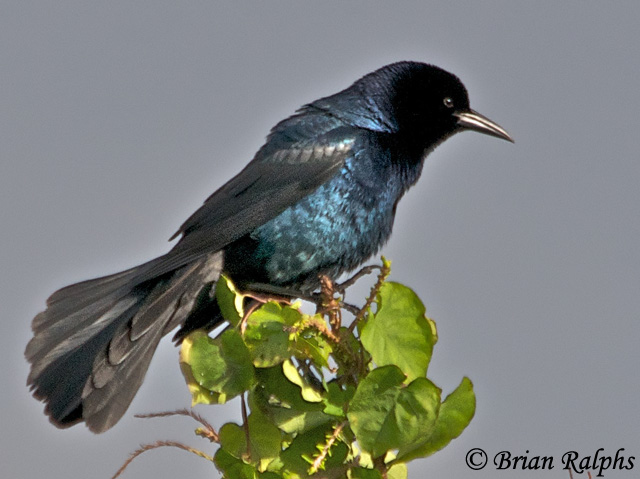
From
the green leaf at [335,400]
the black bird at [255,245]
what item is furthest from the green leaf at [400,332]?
the black bird at [255,245]

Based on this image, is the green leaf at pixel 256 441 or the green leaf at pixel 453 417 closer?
the green leaf at pixel 453 417

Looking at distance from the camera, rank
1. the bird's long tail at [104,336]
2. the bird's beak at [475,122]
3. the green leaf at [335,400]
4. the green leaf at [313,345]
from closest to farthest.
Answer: the green leaf at [335,400], the green leaf at [313,345], the bird's long tail at [104,336], the bird's beak at [475,122]

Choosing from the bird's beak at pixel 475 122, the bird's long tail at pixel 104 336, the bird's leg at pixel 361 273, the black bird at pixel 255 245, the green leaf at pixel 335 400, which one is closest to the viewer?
the green leaf at pixel 335 400

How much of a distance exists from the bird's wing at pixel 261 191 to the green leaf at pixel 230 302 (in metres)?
1.31

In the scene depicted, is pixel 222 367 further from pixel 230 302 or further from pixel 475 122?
pixel 475 122

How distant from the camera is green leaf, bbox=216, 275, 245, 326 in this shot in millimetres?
2383

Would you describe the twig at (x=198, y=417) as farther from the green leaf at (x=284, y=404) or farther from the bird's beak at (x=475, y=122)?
the bird's beak at (x=475, y=122)

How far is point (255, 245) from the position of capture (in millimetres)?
3980

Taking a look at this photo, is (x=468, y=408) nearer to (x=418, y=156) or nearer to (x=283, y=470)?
(x=283, y=470)

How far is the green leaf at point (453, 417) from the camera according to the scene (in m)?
2.08

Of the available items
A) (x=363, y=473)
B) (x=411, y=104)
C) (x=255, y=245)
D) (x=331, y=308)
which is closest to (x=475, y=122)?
(x=411, y=104)

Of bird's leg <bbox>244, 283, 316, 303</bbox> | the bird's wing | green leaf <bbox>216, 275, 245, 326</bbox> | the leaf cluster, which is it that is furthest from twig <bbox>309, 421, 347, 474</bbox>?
bird's leg <bbox>244, 283, 316, 303</bbox>

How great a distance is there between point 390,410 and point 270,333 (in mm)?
389

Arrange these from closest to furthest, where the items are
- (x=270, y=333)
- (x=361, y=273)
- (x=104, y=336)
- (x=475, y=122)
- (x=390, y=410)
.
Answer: (x=390, y=410) < (x=270, y=333) < (x=361, y=273) < (x=104, y=336) < (x=475, y=122)
